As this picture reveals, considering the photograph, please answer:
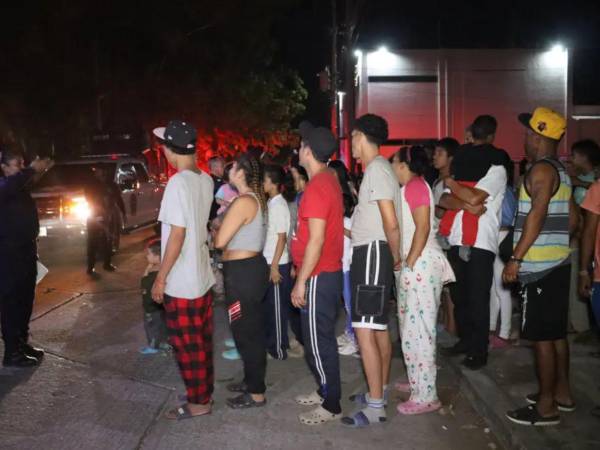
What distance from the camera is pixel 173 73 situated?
1078 inches

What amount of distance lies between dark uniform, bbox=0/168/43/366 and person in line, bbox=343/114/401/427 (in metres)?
3.14

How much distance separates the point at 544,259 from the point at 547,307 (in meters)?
0.32

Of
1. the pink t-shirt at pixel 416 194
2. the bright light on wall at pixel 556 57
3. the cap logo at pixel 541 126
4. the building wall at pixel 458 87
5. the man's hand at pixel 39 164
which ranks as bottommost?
the pink t-shirt at pixel 416 194

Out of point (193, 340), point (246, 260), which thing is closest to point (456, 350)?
point (246, 260)

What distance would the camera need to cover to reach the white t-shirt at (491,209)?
574 cm

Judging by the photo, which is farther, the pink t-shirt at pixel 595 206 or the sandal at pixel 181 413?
the sandal at pixel 181 413

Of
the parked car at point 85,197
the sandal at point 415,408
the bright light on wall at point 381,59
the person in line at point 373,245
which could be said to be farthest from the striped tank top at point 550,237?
the bright light on wall at point 381,59

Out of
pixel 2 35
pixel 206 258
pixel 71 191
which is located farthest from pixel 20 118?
pixel 206 258

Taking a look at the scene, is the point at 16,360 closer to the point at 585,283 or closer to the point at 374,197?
the point at 374,197

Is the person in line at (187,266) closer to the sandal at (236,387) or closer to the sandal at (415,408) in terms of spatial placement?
the sandal at (236,387)

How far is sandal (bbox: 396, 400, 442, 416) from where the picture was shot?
5.12 meters

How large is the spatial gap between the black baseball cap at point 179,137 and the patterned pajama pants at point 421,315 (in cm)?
180

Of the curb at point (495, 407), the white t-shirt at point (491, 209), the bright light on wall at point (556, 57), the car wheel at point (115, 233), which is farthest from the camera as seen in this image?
the bright light on wall at point (556, 57)

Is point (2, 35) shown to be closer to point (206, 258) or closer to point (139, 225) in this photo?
point (139, 225)
